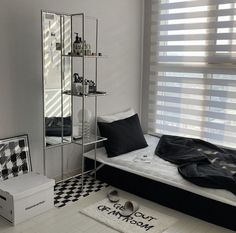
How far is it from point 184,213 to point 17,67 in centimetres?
192

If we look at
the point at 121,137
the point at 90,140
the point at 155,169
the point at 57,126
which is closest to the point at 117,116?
the point at 121,137

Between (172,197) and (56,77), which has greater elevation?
(56,77)

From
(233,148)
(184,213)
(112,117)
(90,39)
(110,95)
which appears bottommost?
(184,213)

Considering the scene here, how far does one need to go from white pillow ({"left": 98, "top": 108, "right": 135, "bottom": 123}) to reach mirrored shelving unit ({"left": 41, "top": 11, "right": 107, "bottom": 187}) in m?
0.27

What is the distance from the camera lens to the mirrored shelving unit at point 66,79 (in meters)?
3.02

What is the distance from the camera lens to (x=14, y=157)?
2.93 metres

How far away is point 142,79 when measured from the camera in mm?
4219

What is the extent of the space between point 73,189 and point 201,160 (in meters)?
1.26

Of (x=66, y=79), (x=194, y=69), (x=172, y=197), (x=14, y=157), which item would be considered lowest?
(x=172, y=197)

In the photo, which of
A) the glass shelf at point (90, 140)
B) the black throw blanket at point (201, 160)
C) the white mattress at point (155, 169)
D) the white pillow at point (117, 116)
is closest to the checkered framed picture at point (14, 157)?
the glass shelf at point (90, 140)

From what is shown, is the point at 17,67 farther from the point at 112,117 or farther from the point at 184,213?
the point at 184,213

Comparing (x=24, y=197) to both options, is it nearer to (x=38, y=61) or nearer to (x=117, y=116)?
(x=38, y=61)

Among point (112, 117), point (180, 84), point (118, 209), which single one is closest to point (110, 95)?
point (112, 117)

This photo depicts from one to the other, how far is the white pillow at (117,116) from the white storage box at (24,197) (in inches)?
41.5
